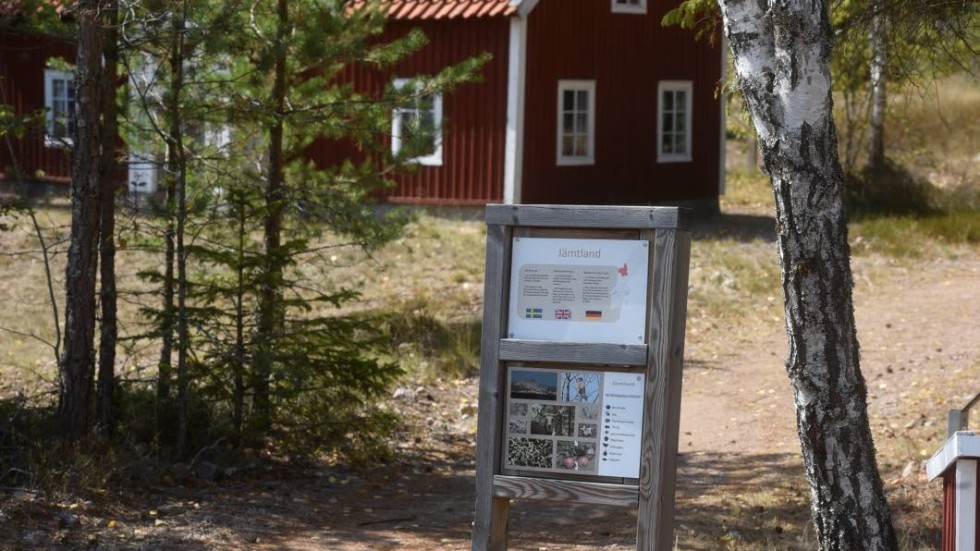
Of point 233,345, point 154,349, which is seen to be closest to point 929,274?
point 154,349

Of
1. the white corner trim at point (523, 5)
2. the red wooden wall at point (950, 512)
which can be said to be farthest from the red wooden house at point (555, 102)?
the red wooden wall at point (950, 512)

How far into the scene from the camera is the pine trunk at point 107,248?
8320mm

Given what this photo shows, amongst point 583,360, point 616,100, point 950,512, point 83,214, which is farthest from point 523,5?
point 950,512

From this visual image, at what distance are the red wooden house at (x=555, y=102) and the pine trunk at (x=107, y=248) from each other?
38.1ft

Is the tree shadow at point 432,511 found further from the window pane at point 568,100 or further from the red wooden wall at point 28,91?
the red wooden wall at point 28,91

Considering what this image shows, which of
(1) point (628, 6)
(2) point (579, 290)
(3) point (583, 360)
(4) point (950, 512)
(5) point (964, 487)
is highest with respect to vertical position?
(1) point (628, 6)

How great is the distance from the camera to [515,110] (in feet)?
67.0

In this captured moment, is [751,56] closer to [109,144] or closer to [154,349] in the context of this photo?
[109,144]

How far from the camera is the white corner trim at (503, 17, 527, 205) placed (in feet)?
66.5

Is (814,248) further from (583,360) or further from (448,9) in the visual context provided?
(448,9)

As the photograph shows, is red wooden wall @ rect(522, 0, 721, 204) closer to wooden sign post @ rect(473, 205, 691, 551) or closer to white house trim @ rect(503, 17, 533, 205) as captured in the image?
white house trim @ rect(503, 17, 533, 205)

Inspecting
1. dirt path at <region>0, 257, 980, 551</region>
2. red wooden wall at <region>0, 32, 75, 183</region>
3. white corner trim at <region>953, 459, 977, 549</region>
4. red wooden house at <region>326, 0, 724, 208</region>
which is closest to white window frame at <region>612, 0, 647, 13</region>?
red wooden house at <region>326, 0, 724, 208</region>

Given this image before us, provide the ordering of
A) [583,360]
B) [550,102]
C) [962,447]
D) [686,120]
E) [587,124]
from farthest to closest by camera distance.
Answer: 1. [686,120]
2. [587,124]
3. [550,102]
4. [583,360]
5. [962,447]

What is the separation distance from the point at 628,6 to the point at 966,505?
759 inches
